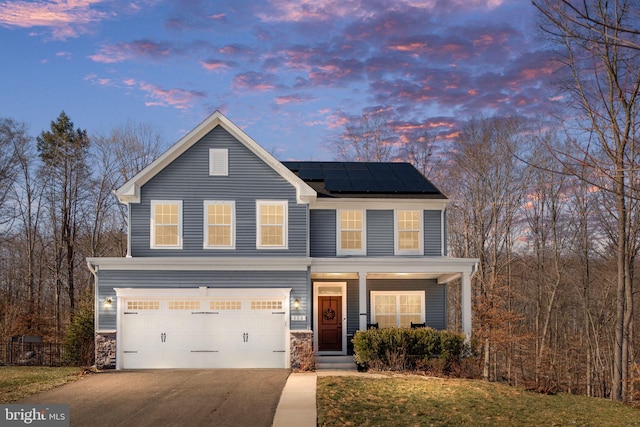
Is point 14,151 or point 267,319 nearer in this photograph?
point 267,319

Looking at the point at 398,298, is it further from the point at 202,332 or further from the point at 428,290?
the point at 202,332

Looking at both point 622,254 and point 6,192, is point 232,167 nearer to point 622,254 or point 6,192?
point 622,254

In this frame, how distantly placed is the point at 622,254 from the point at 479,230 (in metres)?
11.0

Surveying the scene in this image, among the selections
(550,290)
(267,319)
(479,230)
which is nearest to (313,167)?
(267,319)

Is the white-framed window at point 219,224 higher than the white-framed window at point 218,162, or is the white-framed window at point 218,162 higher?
the white-framed window at point 218,162

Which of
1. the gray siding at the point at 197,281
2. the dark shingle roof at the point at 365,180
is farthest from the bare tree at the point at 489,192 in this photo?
the gray siding at the point at 197,281

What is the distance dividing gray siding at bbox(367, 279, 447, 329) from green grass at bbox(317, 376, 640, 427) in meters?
6.36

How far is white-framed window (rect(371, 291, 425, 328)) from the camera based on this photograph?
24359mm

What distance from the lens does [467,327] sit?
70.7 feet

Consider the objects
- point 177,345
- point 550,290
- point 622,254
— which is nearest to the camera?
point 177,345

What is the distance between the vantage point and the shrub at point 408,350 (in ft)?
65.9

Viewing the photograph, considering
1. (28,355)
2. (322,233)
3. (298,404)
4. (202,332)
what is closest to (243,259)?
(202,332)

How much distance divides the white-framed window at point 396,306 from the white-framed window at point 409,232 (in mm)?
1742

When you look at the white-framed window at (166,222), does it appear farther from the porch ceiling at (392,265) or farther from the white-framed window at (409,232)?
the white-framed window at (409,232)
